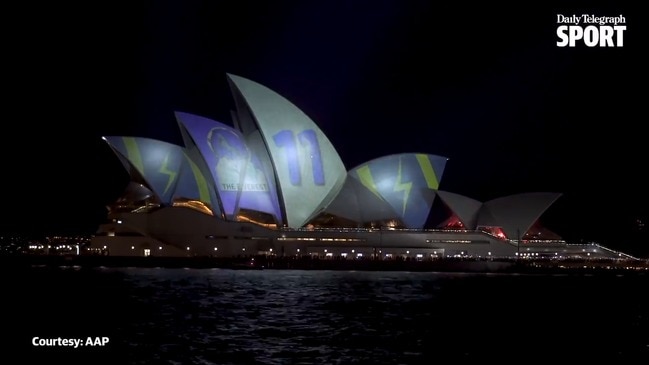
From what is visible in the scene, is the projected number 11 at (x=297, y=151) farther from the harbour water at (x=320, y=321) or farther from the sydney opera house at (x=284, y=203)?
the harbour water at (x=320, y=321)

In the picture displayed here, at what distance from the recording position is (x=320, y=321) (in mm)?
28641

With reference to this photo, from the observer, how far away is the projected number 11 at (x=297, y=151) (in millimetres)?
60156

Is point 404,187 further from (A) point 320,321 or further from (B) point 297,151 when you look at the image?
(A) point 320,321

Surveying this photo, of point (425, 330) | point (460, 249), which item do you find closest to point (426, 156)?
point (460, 249)

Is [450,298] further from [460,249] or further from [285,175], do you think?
[460,249]

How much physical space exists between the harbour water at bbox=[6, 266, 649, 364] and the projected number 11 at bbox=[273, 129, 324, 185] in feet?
48.7

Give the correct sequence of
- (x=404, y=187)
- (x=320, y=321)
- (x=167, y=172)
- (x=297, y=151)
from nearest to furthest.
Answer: (x=320, y=321) < (x=297, y=151) < (x=167, y=172) < (x=404, y=187)

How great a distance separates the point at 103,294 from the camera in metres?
37.7

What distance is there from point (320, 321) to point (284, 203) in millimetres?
35184

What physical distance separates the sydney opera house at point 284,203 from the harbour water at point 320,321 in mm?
14864

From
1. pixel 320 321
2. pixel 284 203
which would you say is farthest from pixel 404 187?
pixel 320 321

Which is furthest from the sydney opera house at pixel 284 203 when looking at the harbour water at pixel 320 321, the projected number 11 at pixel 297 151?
the harbour water at pixel 320 321

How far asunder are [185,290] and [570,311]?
18044mm

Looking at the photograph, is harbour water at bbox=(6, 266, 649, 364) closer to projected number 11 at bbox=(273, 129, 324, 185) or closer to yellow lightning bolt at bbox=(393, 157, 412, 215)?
projected number 11 at bbox=(273, 129, 324, 185)
